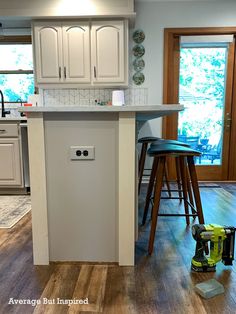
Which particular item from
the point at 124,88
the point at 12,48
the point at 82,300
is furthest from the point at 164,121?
the point at 82,300

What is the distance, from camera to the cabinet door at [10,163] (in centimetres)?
324

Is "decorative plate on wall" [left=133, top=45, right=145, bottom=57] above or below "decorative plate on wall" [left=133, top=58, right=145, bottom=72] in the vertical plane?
above

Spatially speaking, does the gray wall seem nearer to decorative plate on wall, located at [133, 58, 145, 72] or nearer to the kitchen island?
decorative plate on wall, located at [133, 58, 145, 72]

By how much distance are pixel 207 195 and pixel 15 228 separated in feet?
7.27

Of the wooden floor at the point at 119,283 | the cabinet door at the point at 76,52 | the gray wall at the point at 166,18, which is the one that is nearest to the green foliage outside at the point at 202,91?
the gray wall at the point at 166,18

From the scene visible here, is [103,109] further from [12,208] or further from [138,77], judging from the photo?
[138,77]

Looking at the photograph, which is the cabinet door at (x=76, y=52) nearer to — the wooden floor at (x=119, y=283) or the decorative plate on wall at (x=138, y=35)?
the decorative plate on wall at (x=138, y=35)

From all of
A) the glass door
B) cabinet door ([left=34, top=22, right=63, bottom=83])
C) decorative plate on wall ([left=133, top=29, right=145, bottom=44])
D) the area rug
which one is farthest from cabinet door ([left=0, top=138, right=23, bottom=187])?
the glass door

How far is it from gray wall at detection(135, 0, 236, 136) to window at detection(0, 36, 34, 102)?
1645 mm

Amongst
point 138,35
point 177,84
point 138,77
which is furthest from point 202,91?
point 138,35

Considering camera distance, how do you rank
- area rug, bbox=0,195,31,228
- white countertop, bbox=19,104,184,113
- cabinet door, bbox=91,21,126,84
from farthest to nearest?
cabinet door, bbox=91,21,126,84 → area rug, bbox=0,195,31,228 → white countertop, bbox=19,104,184,113

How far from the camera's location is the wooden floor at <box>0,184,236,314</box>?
133 cm

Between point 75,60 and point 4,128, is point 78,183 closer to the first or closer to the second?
point 4,128

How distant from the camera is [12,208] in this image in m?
2.83
